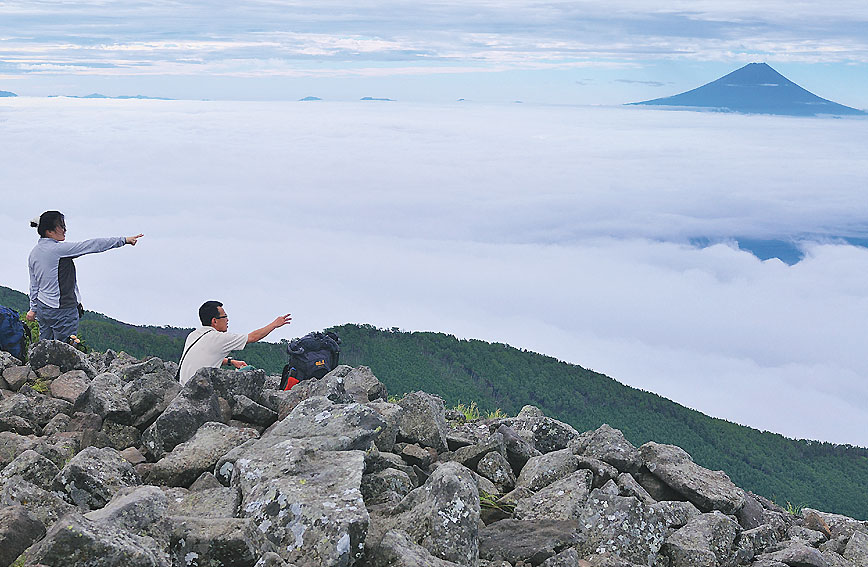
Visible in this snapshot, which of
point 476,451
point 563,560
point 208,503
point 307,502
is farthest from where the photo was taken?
point 476,451

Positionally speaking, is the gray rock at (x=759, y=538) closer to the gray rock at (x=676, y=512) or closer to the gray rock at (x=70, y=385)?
the gray rock at (x=676, y=512)

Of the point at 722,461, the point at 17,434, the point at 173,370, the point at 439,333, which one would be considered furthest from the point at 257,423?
the point at 439,333

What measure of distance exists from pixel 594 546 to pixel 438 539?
2293 millimetres

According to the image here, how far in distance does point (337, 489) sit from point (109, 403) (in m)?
4.72

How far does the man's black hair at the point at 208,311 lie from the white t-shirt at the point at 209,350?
0.96 feet

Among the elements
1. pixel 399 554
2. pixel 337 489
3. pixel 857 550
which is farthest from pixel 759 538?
pixel 337 489

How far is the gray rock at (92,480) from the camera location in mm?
7633

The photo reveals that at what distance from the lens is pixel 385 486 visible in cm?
796

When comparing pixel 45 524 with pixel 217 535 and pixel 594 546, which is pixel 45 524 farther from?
pixel 594 546

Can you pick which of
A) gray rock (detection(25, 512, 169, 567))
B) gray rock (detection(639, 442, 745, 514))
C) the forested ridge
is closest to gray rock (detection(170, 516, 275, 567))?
gray rock (detection(25, 512, 169, 567))

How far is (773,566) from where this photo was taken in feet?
28.1

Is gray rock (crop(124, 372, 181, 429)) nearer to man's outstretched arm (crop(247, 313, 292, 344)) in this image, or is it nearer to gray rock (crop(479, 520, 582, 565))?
man's outstretched arm (crop(247, 313, 292, 344))

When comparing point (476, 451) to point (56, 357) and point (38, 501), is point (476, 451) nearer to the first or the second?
point (38, 501)

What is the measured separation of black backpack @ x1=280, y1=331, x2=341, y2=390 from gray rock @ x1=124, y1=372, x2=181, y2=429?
209 centimetres
